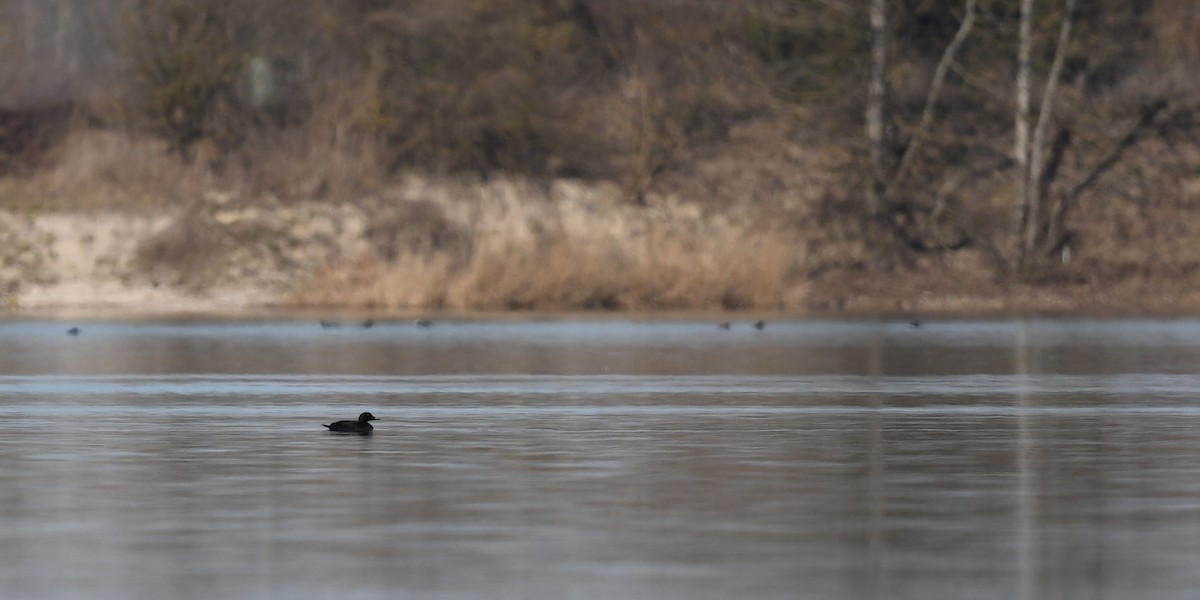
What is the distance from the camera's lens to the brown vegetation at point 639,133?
47.6 meters

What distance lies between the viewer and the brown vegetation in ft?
156

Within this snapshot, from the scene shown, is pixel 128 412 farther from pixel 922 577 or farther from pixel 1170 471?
pixel 922 577

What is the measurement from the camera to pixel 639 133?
52.4 m

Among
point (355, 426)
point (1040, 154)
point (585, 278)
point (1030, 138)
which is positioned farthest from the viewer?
point (1030, 138)

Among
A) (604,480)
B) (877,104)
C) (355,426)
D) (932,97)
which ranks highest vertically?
(932,97)

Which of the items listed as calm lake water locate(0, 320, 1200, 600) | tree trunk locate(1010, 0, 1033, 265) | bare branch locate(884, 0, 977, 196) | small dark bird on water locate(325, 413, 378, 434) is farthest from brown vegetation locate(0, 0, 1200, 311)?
small dark bird on water locate(325, 413, 378, 434)

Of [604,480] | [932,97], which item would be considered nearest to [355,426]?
[604,480]

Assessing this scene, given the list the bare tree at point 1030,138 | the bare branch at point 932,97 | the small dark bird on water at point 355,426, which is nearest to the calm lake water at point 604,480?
the small dark bird on water at point 355,426

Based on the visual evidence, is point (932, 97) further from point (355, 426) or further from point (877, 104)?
point (355, 426)

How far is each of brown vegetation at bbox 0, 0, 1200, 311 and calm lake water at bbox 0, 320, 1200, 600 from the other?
20.1 m

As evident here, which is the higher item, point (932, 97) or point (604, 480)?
point (932, 97)

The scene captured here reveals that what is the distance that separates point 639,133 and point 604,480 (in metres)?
39.1

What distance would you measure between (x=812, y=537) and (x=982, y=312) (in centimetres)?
3358

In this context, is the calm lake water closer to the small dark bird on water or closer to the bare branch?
the small dark bird on water
